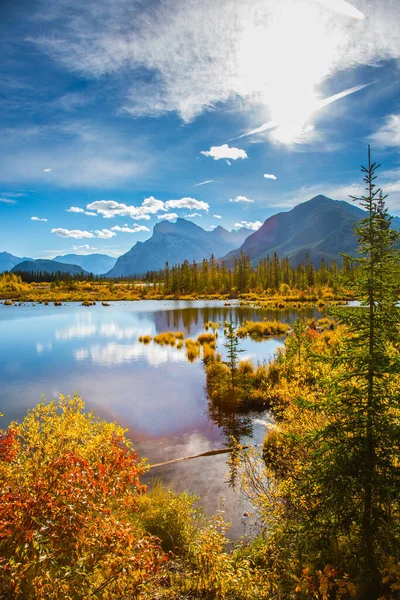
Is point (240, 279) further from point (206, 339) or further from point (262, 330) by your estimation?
point (206, 339)

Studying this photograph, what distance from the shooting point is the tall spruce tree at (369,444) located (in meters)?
6.52

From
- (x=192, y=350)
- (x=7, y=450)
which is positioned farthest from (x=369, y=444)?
(x=192, y=350)

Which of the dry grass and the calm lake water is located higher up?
the dry grass

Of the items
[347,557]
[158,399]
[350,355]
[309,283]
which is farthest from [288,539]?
[309,283]

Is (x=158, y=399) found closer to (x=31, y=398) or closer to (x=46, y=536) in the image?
(x=31, y=398)

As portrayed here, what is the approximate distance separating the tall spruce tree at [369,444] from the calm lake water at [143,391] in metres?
4.41

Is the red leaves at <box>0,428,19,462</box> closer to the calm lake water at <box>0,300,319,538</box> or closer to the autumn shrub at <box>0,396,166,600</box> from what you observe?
the autumn shrub at <box>0,396,166,600</box>

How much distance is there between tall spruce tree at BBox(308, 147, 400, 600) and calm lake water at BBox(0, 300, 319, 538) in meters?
4.41

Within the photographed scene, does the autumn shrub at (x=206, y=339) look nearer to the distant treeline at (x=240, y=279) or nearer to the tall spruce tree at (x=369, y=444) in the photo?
the tall spruce tree at (x=369, y=444)

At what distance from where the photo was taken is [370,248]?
6.88m

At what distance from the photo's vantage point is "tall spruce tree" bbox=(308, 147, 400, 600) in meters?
6.52

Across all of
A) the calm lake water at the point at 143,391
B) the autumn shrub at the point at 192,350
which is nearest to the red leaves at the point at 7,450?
the calm lake water at the point at 143,391

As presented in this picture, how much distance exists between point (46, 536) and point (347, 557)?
5840mm

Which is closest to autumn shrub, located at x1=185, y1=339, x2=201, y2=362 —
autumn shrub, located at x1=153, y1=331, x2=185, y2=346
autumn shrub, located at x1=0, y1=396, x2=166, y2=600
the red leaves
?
autumn shrub, located at x1=153, y1=331, x2=185, y2=346
